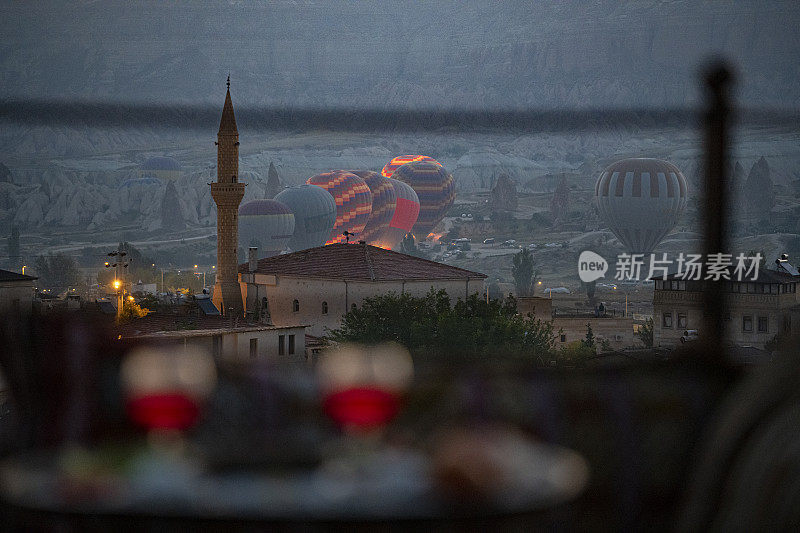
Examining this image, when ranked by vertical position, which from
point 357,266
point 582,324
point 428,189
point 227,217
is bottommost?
point 582,324

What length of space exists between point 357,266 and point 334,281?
38.6 inches

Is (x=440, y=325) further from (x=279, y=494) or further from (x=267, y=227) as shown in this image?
(x=267, y=227)

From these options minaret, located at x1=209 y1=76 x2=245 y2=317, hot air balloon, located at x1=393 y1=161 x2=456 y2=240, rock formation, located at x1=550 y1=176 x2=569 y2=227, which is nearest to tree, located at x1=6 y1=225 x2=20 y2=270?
minaret, located at x1=209 y1=76 x2=245 y2=317

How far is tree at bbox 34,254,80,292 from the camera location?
3543 centimetres

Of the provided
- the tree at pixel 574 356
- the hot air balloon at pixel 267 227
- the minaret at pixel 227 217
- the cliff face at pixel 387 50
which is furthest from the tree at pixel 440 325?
the cliff face at pixel 387 50

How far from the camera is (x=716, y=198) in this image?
1.04 meters

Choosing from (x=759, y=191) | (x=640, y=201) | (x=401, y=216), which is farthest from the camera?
(x=759, y=191)

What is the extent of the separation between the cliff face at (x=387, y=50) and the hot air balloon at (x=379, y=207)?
15.7 meters

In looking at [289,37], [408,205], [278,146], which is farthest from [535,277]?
[289,37]

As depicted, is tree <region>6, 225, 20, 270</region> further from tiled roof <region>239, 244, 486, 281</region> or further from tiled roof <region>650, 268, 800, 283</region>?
tiled roof <region>650, 268, 800, 283</region>

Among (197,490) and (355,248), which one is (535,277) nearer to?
(355,248)

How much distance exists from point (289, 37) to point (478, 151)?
1875 centimetres

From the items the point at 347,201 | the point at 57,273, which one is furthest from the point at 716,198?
the point at 57,273

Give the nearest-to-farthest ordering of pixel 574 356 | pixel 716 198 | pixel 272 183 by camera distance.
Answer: pixel 716 198 → pixel 574 356 → pixel 272 183
